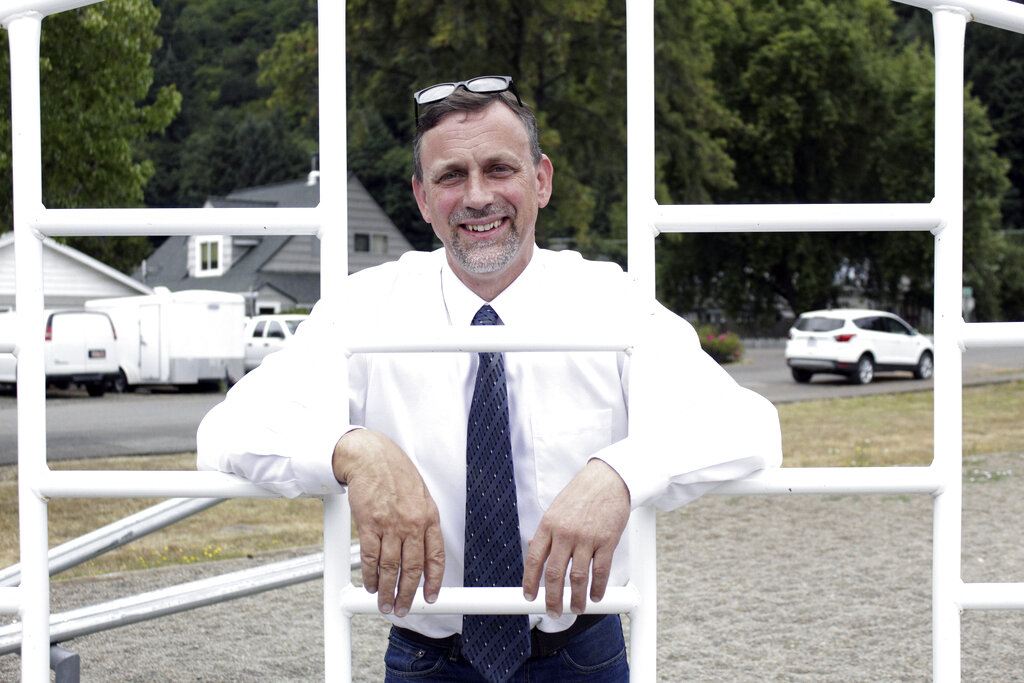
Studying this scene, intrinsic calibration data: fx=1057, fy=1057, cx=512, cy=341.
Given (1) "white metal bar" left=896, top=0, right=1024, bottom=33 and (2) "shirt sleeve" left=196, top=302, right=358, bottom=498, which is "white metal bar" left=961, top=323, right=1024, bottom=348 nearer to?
(1) "white metal bar" left=896, top=0, right=1024, bottom=33

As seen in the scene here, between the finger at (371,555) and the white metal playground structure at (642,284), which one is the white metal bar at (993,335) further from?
the finger at (371,555)

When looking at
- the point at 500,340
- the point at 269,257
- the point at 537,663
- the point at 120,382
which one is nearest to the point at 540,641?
the point at 537,663

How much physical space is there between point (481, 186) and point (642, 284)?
46cm

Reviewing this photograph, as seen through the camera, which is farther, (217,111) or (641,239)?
(217,111)

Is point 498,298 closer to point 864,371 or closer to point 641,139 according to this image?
point 641,139

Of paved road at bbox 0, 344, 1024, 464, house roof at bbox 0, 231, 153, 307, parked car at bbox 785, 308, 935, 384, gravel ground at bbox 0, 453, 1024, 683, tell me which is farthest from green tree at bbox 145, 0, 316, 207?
gravel ground at bbox 0, 453, 1024, 683

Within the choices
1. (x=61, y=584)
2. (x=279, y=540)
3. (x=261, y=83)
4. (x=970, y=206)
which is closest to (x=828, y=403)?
(x=279, y=540)

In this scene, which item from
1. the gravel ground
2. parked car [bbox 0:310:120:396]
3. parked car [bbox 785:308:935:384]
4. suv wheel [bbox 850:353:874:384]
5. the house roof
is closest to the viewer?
the gravel ground

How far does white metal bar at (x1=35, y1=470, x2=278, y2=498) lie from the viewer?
161 centimetres

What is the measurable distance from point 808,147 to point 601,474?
38.3 meters

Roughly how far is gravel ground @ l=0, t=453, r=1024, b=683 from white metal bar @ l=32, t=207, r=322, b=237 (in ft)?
Answer: 9.65

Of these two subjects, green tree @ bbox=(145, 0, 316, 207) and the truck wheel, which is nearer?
the truck wheel

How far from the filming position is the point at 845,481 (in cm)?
162

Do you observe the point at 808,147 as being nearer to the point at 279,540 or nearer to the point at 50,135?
the point at 50,135
